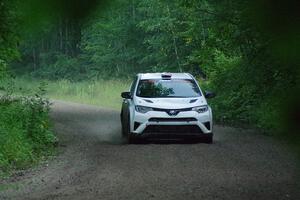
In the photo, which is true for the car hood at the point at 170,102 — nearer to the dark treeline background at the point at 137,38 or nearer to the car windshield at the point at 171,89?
the car windshield at the point at 171,89

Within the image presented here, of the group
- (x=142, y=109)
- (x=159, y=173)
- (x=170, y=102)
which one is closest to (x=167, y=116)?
(x=170, y=102)

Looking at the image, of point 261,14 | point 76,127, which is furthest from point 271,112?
point 76,127

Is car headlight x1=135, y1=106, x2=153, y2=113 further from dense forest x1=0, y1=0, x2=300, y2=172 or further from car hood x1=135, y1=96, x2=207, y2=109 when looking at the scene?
dense forest x1=0, y1=0, x2=300, y2=172

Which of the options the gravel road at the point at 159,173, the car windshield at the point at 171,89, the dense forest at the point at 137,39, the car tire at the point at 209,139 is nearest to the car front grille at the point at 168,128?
the gravel road at the point at 159,173

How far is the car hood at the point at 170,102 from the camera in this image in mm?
13125

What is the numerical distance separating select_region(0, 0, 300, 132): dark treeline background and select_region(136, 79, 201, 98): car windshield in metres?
11.2

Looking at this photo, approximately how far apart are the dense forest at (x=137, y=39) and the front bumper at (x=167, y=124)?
1064cm

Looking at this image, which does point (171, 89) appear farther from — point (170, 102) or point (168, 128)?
point (168, 128)

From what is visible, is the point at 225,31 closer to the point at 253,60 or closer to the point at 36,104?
the point at 253,60

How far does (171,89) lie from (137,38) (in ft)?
39.0

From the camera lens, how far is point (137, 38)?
6.59 ft

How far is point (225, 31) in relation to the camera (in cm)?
271

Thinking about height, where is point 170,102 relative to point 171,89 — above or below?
below

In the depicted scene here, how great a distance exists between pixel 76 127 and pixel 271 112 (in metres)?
16.2
